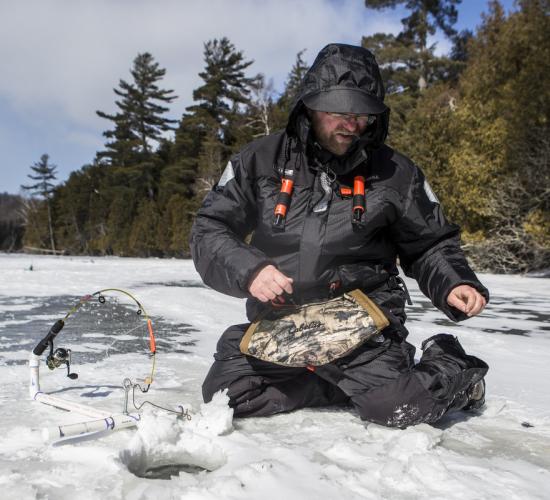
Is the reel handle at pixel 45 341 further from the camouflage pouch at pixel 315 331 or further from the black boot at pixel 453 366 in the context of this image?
the black boot at pixel 453 366

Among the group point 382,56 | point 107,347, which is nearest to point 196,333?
point 107,347

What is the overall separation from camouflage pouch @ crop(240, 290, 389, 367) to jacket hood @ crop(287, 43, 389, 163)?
2.28 feet

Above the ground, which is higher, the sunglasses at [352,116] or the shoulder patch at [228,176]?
the sunglasses at [352,116]

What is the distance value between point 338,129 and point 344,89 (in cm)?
17

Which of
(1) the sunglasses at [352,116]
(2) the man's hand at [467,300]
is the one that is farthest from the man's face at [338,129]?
(2) the man's hand at [467,300]

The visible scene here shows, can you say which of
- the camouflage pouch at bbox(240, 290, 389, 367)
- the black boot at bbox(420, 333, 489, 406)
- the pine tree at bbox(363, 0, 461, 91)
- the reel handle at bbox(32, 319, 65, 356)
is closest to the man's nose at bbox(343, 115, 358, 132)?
the camouflage pouch at bbox(240, 290, 389, 367)

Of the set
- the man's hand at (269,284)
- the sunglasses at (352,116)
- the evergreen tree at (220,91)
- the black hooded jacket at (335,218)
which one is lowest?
the man's hand at (269,284)

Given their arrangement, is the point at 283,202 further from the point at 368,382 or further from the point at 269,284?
the point at 368,382

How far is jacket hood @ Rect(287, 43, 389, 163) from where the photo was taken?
7.09ft

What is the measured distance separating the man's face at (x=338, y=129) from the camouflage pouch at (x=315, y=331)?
2.16 feet

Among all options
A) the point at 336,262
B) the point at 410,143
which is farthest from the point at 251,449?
the point at 410,143

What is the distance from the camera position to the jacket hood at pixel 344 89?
2160mm

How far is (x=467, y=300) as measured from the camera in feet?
6.79

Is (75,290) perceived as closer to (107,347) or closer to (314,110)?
(107,347)
